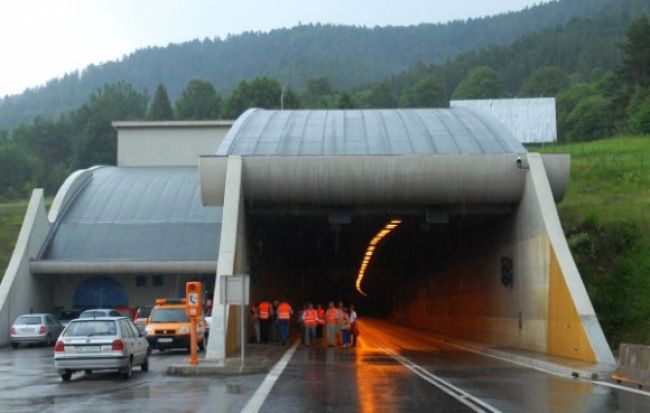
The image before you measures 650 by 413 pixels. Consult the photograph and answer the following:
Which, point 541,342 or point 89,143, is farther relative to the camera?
point 89,143

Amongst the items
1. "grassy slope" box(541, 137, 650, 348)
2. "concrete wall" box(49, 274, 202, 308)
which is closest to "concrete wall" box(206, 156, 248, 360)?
Result: "grassy slope" box(541, 137, 650, 348)

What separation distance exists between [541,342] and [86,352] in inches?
578

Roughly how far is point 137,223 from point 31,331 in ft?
47.0

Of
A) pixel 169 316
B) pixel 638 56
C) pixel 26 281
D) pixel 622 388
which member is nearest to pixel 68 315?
pixel 26 281

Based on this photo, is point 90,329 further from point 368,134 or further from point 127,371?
point 368,134

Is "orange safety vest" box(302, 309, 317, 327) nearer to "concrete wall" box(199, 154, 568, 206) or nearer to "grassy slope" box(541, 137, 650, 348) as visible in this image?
"concrete wall" box(199, 154, 568, 206)

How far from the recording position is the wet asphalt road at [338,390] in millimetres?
15719

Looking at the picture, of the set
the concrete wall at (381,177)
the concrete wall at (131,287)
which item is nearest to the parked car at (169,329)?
the concrete wall at (381,177)

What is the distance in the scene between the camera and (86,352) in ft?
72.2

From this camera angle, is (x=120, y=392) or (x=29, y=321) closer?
(x=120, y=392)

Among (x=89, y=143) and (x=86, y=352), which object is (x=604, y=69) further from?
(x=86, y=352)

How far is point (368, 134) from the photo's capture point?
39812 mm

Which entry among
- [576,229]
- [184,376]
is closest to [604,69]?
[576,229]

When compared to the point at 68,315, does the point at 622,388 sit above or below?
below
